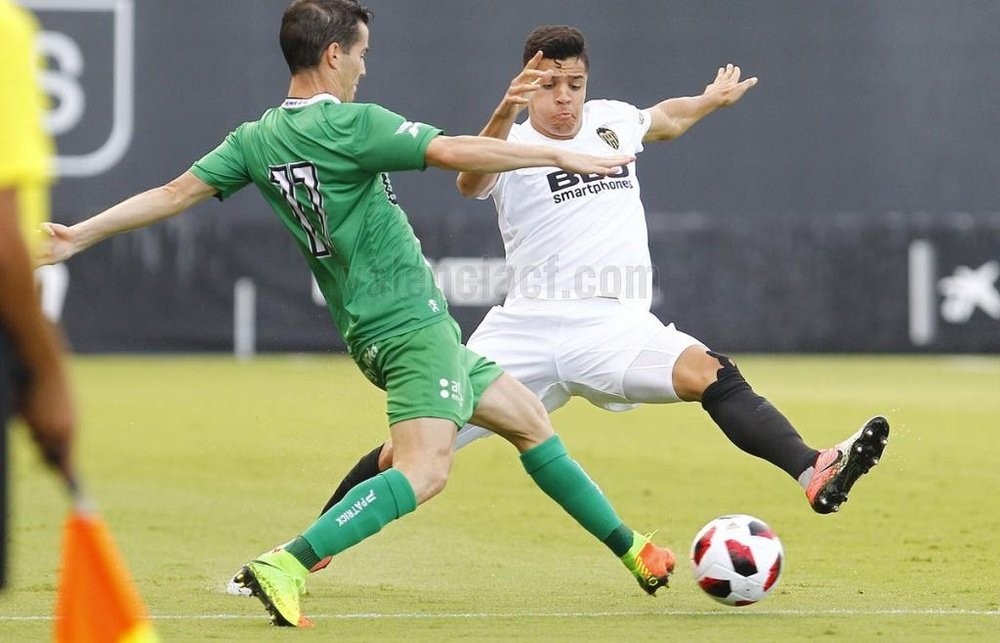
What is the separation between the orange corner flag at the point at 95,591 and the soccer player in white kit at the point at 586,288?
3.53 m

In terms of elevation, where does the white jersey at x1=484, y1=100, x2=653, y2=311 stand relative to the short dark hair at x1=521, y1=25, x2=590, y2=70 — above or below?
below

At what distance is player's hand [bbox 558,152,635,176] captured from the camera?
5.26 metres

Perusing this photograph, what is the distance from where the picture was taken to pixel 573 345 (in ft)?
23.2

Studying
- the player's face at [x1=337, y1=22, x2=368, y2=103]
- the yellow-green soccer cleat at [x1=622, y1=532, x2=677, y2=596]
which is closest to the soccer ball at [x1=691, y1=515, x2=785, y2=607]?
the yellow-green soccer cleat at [x1=622, y1=532, x2=677, y2=596]

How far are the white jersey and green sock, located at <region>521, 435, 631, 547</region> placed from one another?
1.28 metres

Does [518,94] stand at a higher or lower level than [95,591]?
higher

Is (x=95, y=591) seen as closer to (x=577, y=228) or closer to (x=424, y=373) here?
(x=424, y=373)

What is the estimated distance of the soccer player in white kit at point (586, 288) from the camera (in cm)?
668

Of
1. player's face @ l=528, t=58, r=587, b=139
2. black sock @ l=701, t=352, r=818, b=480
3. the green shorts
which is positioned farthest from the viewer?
player's face @ l=528, t=58, r=587, b=139

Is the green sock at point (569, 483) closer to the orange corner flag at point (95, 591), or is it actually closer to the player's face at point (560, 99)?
the player's face at point (560, 99)

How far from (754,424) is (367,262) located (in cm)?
171

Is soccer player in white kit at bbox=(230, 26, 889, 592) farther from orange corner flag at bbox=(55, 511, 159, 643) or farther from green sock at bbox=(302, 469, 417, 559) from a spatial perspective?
orange corner flag at bbox=(55, 511, 159, 643)

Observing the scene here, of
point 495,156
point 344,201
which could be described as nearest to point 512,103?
point 495,156

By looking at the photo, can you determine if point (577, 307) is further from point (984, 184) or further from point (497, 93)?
point (984, 184)
